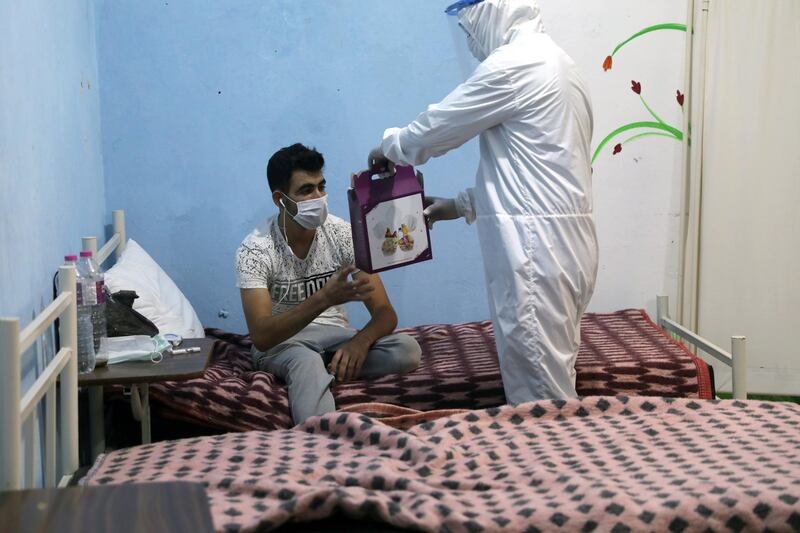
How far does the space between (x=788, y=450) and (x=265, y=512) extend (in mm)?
1217

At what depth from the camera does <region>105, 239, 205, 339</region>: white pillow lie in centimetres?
335

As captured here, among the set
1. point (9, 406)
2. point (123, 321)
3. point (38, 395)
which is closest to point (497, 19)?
point (123, 321)

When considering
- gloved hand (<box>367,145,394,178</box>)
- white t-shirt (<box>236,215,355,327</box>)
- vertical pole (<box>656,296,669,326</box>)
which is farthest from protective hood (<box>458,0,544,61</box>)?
Answer: vertical pole (<box>656,296,669,326</box>)

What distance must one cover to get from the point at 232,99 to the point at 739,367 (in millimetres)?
2317

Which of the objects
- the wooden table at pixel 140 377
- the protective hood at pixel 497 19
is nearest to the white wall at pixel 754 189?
the protective hood at pixel 497 19

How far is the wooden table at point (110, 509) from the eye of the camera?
1.56m

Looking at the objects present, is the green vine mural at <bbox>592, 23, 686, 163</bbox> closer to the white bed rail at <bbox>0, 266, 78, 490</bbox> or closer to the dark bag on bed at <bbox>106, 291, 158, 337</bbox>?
the dark bag on bed at <bbox>106, 291, 158, 337</bbox>

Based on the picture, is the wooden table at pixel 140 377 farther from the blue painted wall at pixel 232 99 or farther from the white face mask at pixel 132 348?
the blue painted wall at pixel 232 99

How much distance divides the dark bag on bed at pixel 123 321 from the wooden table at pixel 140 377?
16 cm

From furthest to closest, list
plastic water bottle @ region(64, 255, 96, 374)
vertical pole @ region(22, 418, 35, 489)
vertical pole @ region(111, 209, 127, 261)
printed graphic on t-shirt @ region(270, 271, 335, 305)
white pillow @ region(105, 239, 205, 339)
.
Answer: vertical pole @ region(111, 209, 127, 261) < printed graphic on t-shirt @ region(270, 271, 335, 305) < white pillow @ region(105, 239, 205, 339) < plastic water bottle @ region(64, 255, 96, 374) < vertical pole @ region(22, 418, 35, 489)

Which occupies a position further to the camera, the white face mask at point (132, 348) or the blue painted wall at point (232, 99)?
the blue painted wall at point (232, 99)

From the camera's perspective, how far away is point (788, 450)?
2232 mm

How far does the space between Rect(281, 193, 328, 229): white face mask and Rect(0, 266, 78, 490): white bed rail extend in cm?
A: 113

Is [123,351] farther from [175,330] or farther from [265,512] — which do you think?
[265,512]
